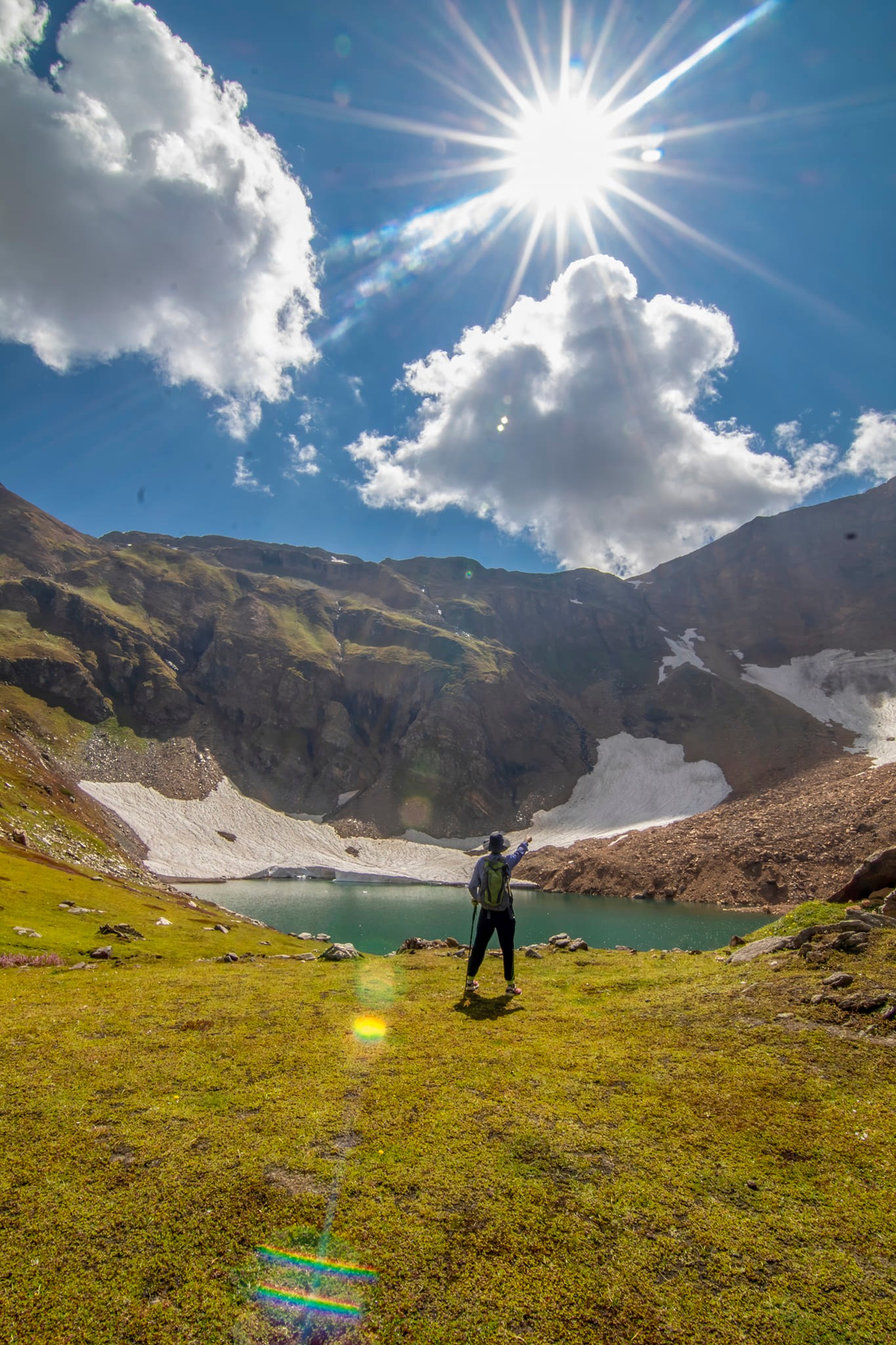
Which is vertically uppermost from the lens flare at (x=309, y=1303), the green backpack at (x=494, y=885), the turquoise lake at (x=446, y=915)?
the green backpack at (x=494, y=885)

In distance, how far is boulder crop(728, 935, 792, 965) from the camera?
41.8 ft

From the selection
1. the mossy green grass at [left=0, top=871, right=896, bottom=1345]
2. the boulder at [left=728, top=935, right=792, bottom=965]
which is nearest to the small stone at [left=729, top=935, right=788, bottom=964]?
the boulder at [left=728, top=935, right=792, bottom=965]

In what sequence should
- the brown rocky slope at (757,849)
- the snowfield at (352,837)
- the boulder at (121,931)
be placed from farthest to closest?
the snowfield at (352,837), the brown rocky slope at (757,849), the boulder at (121,931)

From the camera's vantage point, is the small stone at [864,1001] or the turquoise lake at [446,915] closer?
the small stone at [864,1001]

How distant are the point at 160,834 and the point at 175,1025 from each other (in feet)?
342

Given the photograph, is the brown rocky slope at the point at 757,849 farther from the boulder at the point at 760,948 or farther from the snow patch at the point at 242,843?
the boulder at the point at 760,948

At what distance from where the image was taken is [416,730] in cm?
15062

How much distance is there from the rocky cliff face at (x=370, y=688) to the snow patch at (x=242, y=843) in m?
6.00

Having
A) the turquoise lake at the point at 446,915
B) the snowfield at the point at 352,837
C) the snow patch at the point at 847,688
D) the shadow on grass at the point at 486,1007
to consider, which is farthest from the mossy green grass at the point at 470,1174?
the snow patch at the point at 847,688

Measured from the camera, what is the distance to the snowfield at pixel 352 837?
10069cm

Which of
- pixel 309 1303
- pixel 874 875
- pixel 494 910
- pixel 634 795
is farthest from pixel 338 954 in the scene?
pixel 634 795

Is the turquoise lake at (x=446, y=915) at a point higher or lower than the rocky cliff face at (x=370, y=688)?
lower

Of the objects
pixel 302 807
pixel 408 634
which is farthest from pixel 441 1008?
pixel 408 634

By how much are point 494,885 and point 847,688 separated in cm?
17498
